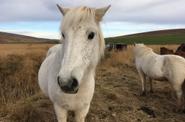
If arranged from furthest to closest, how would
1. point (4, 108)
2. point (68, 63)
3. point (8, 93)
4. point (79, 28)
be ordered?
point (8, 93)
point (4, 108)
point (79, 28)
point (68, 63)

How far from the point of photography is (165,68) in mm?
8000

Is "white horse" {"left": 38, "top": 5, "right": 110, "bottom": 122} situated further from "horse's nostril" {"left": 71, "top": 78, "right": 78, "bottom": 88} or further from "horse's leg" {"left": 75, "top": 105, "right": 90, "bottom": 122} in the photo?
"horse's leg" {"left": 75, "top": 105, "right": 90, "bottom": 122}

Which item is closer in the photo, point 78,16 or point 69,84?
point 69,84

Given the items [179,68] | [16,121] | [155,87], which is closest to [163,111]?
[179,68]

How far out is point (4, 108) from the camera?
22.2 feet

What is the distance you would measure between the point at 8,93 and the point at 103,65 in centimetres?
610

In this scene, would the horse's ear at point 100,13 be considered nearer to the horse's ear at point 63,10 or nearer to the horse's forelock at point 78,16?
the horse's forelock at point 78,16

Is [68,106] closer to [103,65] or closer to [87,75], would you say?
[87,75]

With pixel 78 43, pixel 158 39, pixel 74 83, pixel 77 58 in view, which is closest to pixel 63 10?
pixel 78 43

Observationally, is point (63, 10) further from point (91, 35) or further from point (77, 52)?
point (77, 52)

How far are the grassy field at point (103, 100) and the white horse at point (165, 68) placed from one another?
492 mm

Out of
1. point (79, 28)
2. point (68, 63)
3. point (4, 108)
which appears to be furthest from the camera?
point (4, 108)

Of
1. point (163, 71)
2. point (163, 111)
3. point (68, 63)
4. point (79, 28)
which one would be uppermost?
point (79, 28)

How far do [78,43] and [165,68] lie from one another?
5051 mm
